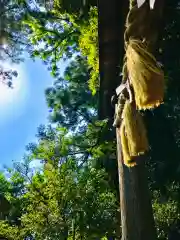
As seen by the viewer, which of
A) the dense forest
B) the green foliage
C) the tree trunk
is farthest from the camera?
the green foliage

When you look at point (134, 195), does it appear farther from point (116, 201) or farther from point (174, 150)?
point (174, 150)

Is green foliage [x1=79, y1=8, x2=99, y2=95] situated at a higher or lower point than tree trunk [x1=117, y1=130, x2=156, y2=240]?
higher

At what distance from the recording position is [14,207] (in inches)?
162

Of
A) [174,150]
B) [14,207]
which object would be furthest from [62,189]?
[174,150]

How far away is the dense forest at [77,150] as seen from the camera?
3381 mm

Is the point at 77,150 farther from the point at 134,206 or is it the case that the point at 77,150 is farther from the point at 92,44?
the point at 134,206

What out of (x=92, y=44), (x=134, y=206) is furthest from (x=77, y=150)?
(x=134, y=206)

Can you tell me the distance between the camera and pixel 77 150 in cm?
463

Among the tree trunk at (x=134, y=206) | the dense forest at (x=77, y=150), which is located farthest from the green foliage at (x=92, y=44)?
the tree trunk at (x=134, y=206)

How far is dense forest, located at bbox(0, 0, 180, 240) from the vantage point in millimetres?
3381

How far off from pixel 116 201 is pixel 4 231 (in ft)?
3.54

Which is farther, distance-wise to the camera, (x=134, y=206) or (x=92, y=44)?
(x=92, y=44)

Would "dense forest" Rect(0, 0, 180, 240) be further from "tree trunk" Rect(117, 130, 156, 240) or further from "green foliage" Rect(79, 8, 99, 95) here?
"tree trunk" Rect(117, 130, 156, 240)

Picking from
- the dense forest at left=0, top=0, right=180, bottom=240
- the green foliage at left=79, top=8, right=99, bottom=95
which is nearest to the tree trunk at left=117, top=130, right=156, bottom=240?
the dense forest at left=0, top=0, right=180, bottom=240
